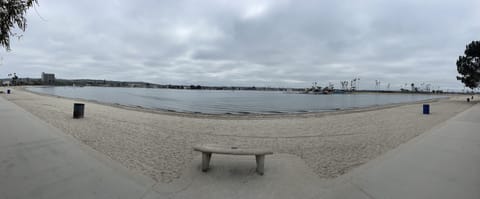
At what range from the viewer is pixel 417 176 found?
13.2 feet

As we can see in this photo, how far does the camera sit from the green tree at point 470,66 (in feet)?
101

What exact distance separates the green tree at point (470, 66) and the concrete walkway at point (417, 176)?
37.0 metres

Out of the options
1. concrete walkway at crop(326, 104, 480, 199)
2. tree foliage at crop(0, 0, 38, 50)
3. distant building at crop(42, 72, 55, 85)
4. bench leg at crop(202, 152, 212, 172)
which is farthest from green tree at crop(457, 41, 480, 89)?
distant building at crop(42, 72, 55, 85)

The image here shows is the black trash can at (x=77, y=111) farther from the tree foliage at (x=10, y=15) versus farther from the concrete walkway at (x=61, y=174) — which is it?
the tree foliage at (x=10, y=15)

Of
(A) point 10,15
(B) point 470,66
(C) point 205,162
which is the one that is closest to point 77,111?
(A) point 10,15

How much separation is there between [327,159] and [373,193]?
6.09 ft

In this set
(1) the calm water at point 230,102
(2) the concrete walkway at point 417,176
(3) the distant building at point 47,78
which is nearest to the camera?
(2) the concrete walkway at point 417,176

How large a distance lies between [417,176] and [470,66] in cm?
4084

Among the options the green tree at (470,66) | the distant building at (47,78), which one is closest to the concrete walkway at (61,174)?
the green tree at (470,66)

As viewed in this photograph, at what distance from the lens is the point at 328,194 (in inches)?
138

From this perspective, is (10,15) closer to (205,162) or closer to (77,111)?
(205,162)

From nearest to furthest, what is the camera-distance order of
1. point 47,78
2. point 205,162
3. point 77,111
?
point 205,162
point 77,111
point 47,78

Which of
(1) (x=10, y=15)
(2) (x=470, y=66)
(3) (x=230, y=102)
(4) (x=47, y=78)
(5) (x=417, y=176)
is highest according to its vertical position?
(4) (x=47, y=78)

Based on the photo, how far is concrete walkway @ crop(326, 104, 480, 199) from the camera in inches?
136
